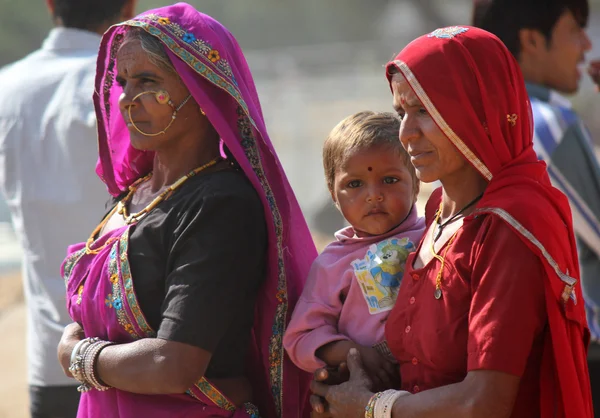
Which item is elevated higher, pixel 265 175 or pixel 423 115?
pixel 423 115

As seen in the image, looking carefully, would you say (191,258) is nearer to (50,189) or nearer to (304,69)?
(50,189)

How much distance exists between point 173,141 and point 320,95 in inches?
633

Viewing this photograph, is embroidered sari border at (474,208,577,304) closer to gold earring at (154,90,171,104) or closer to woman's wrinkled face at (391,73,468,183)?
woman's wrinkled face at (391,73,468,183)

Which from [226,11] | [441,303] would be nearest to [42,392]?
[441,303]

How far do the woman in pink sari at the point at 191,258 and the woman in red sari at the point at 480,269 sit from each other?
0.38 metres

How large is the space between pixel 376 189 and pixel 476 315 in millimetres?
603

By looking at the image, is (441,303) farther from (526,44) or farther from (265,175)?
(526,44)

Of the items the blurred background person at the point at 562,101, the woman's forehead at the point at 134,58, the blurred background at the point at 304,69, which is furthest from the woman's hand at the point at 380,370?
the blurred background at the point at 304,69

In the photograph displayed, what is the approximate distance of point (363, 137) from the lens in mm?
2639

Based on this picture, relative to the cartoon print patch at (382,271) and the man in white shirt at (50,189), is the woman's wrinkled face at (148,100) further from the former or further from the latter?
the man in white shirt at (50,189)

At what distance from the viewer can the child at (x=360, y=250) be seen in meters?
2.54

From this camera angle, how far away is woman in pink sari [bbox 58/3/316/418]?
251 cm

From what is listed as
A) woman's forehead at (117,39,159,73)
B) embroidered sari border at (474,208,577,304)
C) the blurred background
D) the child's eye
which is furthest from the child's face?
the blurred background

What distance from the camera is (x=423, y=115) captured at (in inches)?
91.8
